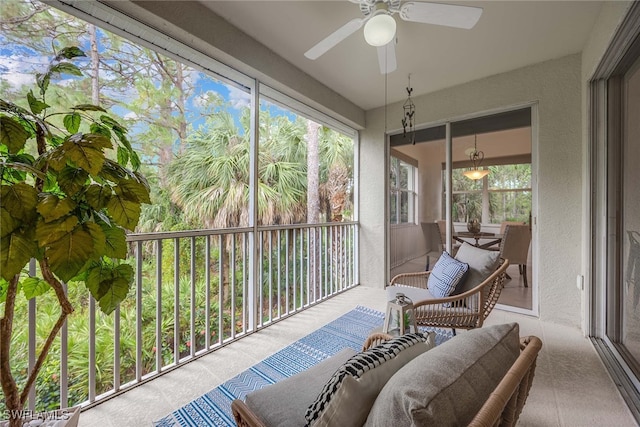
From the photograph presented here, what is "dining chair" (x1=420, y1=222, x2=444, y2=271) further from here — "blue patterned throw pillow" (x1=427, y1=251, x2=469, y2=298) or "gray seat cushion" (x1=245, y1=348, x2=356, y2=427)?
"gray seat cushion" (x1=245, y1=348, x2=356, y2=427)

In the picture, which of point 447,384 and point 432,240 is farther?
point 432,240

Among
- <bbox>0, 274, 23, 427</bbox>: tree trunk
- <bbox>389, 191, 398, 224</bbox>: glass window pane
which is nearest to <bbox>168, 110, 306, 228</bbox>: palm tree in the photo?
<bbox>389, 191, 398, 224</bbox>: glass window pane

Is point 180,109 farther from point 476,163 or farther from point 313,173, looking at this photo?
point 476,163

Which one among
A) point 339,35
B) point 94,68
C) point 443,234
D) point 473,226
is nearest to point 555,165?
point 473,226

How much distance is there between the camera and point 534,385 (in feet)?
5.48

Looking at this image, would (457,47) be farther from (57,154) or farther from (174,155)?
(174,155)

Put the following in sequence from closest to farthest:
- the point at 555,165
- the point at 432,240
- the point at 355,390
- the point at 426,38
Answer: the point at 355,390
the point at 426,38
the point at 555,165
the point at 432,240

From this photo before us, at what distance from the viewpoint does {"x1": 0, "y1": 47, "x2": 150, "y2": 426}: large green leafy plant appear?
74cm

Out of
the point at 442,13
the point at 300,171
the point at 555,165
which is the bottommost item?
the point at 555,165

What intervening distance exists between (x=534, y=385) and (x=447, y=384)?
1652 millimetres

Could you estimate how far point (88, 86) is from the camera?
2.71 m

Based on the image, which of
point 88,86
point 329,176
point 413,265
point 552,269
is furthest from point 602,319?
point 88,86

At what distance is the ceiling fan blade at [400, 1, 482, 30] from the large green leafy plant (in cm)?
166

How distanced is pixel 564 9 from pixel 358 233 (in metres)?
2.86
